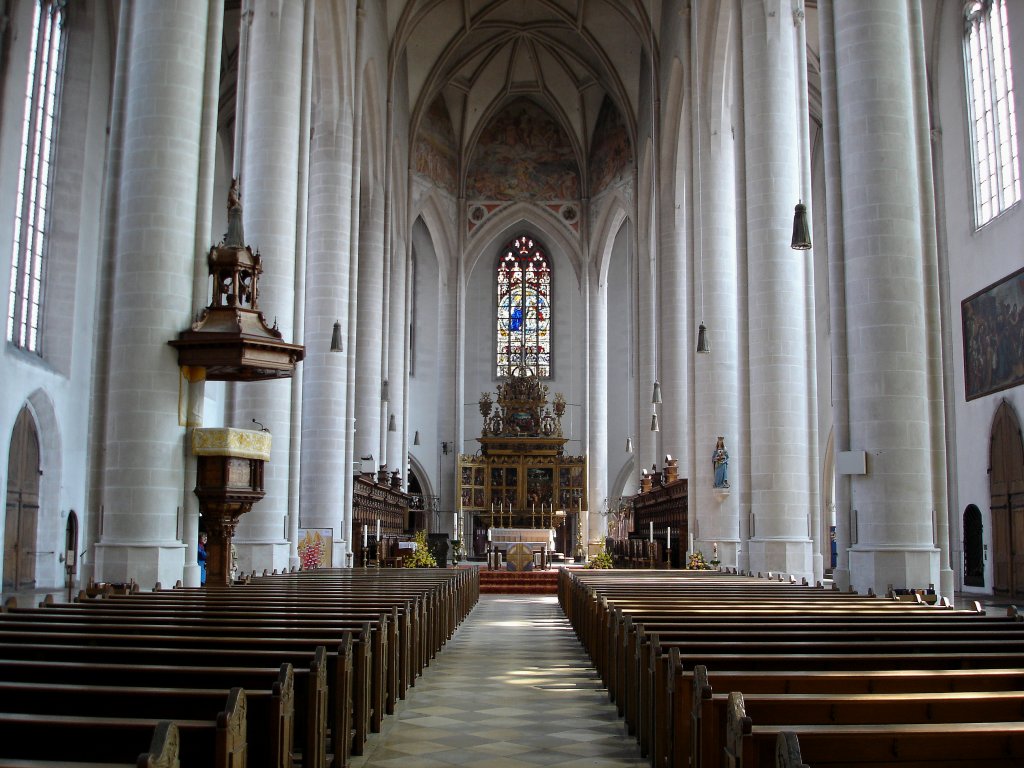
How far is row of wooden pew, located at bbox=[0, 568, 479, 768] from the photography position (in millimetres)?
3221

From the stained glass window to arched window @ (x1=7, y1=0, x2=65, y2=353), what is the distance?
18688 millimetres

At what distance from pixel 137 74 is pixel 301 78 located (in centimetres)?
554

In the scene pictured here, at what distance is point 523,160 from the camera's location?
38750 mm

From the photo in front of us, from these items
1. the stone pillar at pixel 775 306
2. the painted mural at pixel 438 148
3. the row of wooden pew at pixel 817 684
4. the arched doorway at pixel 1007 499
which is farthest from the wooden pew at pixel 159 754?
the painted mural at pixel 438 148

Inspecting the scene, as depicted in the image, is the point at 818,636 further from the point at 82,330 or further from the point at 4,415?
the point at 82,330

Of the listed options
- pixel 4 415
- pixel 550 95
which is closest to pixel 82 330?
pixel 4 415

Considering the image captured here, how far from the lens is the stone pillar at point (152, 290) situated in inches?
434

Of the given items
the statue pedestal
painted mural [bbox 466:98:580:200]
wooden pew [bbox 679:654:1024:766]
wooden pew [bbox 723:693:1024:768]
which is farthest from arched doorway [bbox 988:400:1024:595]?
painted mural [bbox 466:98:580:200]

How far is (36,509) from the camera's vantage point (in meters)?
19.8

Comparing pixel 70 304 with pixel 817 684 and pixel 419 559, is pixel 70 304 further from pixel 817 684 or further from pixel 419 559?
pixel 817 684

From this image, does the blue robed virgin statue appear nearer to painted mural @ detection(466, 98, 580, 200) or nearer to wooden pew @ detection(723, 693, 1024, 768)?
wooden pew @ detection(723, 693, 1024, 768)

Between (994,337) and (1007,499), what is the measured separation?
3.23 meters

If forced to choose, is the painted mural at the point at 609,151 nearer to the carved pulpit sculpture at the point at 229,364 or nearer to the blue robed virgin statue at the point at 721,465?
the blue robed virgin statue at the point at 721,465

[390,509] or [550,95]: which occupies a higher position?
[550,95]
